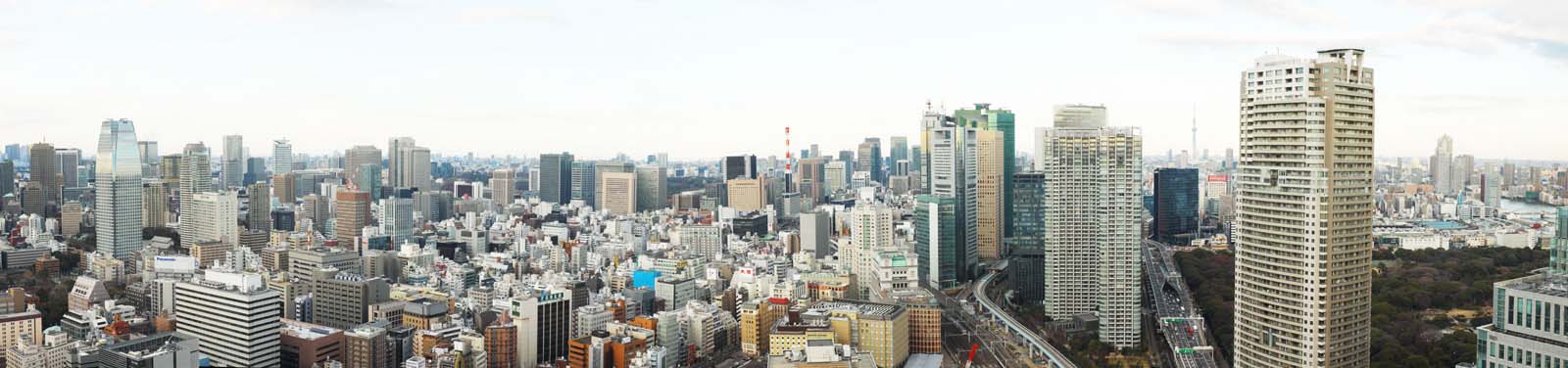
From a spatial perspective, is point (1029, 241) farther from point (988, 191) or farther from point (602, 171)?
point (602, 171)

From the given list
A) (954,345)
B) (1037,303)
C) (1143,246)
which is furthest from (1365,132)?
(1143,246)

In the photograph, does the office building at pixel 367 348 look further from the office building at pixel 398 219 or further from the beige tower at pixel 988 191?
the office building at pixel 398 219

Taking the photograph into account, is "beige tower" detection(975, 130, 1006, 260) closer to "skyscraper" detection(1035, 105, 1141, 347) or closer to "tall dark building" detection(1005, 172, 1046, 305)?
"tall dark building" detection(1005, 172, 1046, 305)

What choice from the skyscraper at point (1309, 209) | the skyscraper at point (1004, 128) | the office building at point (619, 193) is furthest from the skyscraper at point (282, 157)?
the skyscraper at point (1309, 209)

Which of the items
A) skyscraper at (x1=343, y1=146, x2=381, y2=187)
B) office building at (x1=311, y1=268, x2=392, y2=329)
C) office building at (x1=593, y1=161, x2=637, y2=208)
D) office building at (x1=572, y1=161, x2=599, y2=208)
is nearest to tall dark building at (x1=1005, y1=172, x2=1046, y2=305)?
office building at (x1=311, y1=268, x2=392, y2=329)

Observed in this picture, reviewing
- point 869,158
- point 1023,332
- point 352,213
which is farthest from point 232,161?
point 1023,332

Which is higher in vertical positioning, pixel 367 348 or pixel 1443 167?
pixel 1443 167

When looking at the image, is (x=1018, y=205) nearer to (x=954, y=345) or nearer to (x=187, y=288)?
(x=954, y=345)
